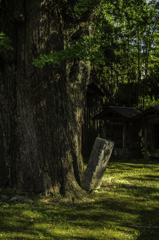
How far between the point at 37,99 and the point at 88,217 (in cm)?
305

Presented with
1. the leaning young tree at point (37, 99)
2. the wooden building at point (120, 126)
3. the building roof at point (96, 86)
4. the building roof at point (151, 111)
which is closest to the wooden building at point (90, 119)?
the building roof at point (96, 86)

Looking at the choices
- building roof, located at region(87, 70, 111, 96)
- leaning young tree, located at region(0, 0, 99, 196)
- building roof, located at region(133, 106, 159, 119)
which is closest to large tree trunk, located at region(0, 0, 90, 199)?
leaning young tree, located at region(0, 0, 99, 196)

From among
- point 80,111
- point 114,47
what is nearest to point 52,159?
point 80,111

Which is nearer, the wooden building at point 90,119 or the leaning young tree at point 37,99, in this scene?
the leaning young tree at point 37,99

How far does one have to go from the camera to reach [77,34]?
269 inches

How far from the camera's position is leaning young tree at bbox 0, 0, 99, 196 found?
6297mm

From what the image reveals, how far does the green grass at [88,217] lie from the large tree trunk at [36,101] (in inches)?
26.2

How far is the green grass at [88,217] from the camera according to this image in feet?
14.5

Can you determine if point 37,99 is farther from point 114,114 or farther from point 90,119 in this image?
point 114,114

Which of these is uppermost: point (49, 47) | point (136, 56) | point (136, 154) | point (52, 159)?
point (136, 56)

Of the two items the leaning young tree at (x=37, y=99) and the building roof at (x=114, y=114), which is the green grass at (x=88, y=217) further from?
the building roof at (x=114, y=114)

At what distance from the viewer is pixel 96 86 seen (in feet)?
58.4

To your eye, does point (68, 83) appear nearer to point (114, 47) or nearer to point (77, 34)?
point (77, 34)

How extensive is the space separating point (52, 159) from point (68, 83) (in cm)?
203
